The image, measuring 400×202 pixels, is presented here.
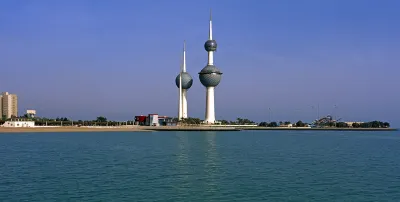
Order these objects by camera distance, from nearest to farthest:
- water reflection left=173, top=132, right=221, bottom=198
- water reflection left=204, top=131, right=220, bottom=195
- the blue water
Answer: the blue water < water reflection left=173, top=132, right=221, bottom=198 < water reflection left=204, top=131, right=220, bottom=195

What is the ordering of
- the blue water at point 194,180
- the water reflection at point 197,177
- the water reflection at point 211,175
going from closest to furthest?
the blue water at point 194,180 < the water reflection at point 197,177 < the water reflection at point 211,175

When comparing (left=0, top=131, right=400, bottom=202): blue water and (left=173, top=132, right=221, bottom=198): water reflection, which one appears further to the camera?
(left=173, top=132, right=221, bottom=198): water reflection

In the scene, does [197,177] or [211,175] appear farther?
[211,175]

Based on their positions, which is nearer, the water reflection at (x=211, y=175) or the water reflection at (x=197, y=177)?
the water reflection at (x=197, y=177)

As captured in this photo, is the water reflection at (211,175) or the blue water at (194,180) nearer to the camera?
the blue water at (194,180)

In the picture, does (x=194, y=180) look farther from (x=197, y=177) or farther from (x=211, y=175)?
(x=211, y=175)

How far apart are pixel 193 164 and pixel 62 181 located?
15.4 metres

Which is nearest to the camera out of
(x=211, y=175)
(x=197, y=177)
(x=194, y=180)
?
(x=194, y=180)

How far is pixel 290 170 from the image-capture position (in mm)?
40781

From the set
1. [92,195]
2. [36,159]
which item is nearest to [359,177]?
Result: [92,195]

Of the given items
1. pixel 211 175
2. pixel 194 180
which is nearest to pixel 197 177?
pixel 211 175

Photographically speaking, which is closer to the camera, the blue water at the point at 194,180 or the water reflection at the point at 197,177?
the blue water at the point at 194,180

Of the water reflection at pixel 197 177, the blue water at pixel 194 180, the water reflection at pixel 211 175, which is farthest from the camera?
the water reflection at pixel 211 175

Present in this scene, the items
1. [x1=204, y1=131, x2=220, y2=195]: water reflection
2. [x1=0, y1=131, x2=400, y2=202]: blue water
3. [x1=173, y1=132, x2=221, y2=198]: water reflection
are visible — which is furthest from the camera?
[x1=204, y1=131, x2=220, y2=195]: water reflection
